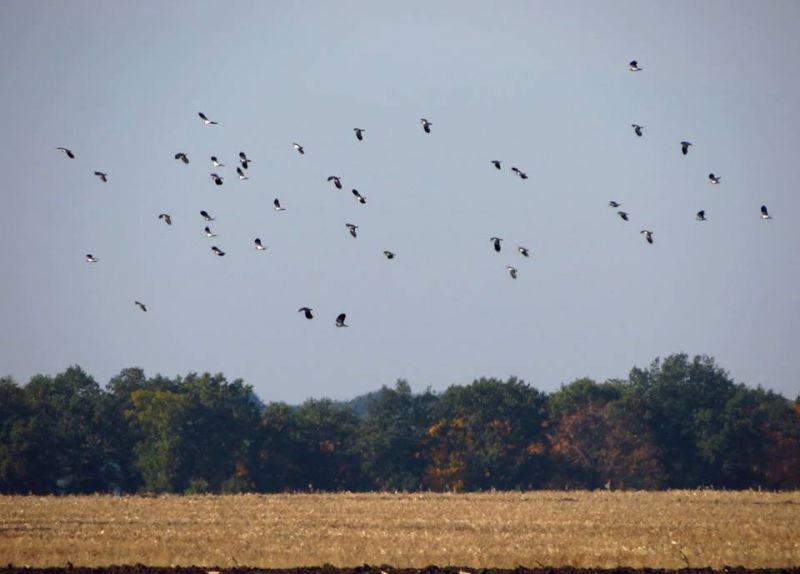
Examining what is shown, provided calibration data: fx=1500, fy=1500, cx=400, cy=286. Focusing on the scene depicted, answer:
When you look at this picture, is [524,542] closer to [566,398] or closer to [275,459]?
[275,459]

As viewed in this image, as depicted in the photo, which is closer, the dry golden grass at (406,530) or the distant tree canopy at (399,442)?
the dry golden grass at (406,530)

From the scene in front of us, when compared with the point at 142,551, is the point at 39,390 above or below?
above

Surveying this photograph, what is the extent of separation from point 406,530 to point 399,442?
49.0 metres

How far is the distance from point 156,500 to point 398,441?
35512 mm

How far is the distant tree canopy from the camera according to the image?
87625 millimetres

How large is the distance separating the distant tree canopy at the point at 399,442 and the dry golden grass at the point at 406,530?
2509cm

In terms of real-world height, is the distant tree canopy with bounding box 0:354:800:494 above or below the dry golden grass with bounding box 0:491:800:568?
above

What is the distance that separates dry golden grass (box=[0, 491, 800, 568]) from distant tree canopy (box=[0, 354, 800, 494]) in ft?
82.3

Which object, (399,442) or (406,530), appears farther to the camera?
(399,442)

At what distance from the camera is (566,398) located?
103 meters

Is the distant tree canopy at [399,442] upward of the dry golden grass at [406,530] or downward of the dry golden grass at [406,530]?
upward

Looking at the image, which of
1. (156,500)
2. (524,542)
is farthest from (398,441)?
(524,542)

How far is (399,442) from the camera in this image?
9419 cm

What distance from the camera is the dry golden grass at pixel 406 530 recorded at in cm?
3662
